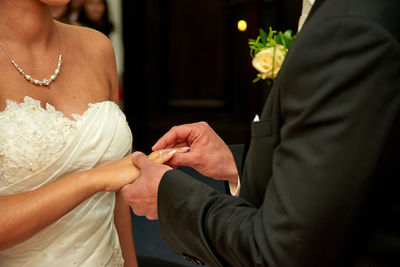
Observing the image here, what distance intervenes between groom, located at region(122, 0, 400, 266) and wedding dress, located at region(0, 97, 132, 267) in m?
0.75

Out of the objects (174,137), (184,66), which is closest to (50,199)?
(174,137)

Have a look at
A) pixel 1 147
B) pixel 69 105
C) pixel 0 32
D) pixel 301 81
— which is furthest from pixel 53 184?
pixel 301 81

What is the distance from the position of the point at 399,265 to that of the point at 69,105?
1.25m

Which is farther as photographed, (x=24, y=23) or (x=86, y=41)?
(x=86, y=41)

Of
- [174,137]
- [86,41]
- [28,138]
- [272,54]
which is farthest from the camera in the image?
[272,54]

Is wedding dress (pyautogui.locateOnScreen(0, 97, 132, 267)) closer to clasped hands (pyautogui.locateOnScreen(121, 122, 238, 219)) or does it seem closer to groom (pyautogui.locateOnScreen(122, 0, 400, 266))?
clasped hands (pyautogui.locateOnScreen(121, 122, 238, 219))

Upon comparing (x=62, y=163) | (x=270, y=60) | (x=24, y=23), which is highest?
(x=24, y=23)

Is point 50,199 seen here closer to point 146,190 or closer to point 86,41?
point 146,190

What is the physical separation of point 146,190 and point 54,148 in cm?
51

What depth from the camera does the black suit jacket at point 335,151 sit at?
917mm

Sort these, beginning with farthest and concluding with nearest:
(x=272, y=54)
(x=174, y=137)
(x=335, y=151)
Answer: (x=272, y=54)
(x=174, y=137)
(x=335, y=151)

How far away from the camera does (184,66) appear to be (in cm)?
651

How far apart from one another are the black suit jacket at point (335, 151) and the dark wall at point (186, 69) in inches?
204

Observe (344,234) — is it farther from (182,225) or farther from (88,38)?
(88,38)
